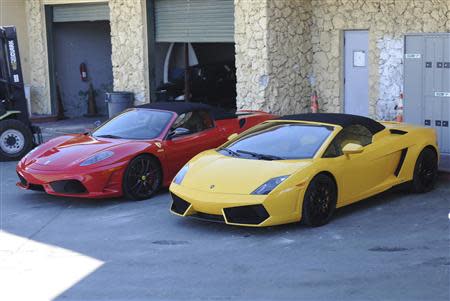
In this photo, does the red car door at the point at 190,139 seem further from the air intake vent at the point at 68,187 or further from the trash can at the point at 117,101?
the trash can at the point at 117,101

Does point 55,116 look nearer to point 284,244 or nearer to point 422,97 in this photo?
point 422,97

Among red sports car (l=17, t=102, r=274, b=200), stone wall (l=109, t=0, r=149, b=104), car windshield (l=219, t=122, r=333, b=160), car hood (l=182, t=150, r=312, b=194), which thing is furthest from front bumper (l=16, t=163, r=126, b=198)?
stone wall (l=109, t=0, r=149, b=104)

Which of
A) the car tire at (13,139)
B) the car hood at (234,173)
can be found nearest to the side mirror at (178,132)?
the car hood at (234,173)

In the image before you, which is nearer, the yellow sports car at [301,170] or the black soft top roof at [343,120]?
the yellow sports car at [301,170]

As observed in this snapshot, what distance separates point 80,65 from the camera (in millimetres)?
22000

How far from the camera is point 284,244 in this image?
26.7 feet

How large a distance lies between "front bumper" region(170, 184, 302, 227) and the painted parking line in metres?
1.48

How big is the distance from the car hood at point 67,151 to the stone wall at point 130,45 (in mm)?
7276

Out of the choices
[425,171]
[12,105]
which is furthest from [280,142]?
[12,105]

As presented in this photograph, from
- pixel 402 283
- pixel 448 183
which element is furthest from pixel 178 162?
pixel 402 283

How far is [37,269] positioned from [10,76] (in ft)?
27.1

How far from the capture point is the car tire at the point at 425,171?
10297 mm

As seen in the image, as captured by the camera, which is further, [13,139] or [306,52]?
[306,52]

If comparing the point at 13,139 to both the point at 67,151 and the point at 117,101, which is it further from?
the point at 67,151
